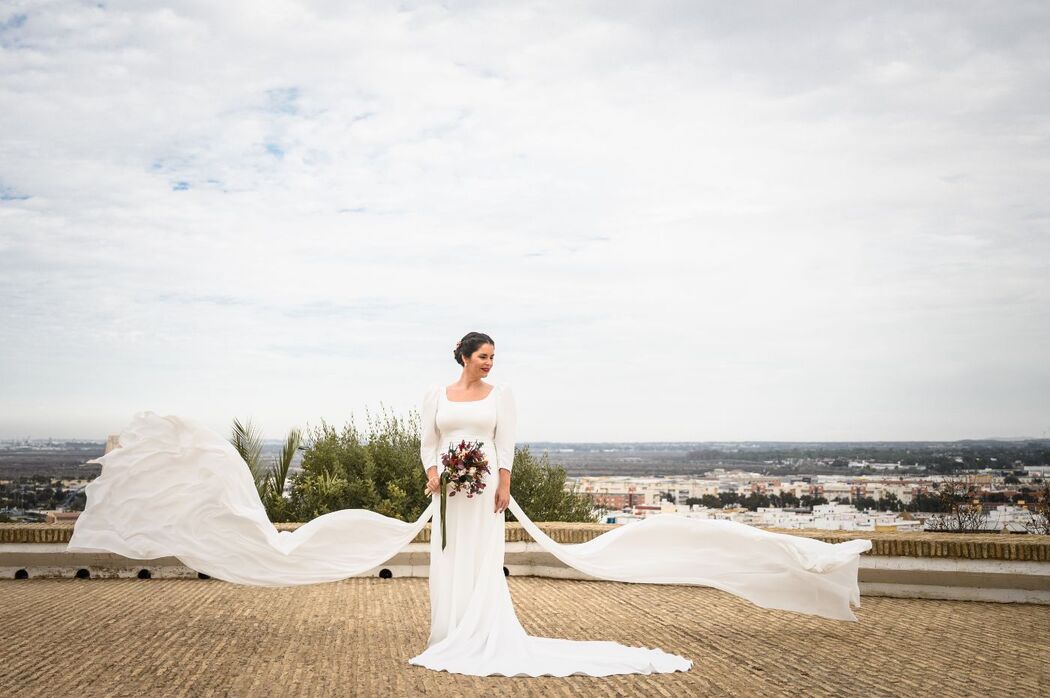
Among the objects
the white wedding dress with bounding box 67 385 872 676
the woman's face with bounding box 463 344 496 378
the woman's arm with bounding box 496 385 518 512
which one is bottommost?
the white wedding dress with bounding box 67 385 872 676

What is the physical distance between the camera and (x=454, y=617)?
698 cm

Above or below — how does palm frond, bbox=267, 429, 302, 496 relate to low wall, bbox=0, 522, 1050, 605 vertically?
above

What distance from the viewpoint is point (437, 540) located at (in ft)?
23.9

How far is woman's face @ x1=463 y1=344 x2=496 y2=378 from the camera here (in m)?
7.23

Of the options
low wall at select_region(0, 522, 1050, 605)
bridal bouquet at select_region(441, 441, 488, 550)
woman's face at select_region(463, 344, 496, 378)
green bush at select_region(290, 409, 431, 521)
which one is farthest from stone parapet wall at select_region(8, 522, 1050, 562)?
woman's face at select_region(463, 344, 496, 378)

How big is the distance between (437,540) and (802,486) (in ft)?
38.8

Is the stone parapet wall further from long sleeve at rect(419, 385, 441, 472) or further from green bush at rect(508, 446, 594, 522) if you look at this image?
green bush at rect(508, 446, 594, 522)

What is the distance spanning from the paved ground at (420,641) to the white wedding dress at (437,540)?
0.43 metres

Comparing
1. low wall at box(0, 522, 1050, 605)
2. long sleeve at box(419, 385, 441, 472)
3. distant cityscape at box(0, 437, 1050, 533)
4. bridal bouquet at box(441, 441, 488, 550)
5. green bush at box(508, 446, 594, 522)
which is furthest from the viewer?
green bush at box(508, 446, 594, 522)

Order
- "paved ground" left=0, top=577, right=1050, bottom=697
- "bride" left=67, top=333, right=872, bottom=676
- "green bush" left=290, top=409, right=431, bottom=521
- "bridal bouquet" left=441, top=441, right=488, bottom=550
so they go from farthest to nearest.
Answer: "green bush" left=290, top=409, right=431, bottom=521 → "bride" left=67, top=333, right=872, bottom=676 → "bridal bouquet" left=441, top=441, right=488, bottom=550 → "paved ground" left=0, top=577, right=1050, bottom=697

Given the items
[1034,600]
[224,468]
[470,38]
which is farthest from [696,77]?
[224,468]

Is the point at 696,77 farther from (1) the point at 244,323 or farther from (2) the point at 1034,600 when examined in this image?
(1) the point at 244,323

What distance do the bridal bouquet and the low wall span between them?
3.70 metres

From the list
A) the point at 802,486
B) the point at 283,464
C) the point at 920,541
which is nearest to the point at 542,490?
the point at 283,464
